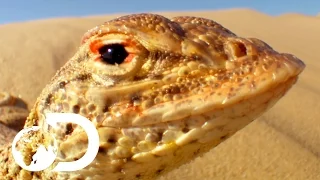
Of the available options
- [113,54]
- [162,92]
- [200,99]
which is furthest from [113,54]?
[200,99]

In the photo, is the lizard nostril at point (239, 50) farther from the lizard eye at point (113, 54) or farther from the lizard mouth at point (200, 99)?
the lizard eye at point (113, 54)

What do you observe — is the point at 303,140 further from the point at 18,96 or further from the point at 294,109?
the point at 18,96

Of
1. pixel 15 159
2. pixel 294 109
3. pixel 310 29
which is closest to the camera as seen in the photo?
pixel 15 159

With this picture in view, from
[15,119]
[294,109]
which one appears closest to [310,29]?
[294,109]

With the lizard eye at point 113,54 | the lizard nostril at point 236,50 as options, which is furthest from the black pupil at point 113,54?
the lizard nostril at point 236,50

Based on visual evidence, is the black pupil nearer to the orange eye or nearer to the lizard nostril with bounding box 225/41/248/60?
the orange eye

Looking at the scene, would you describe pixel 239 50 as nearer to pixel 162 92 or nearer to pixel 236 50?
pixel 236 50

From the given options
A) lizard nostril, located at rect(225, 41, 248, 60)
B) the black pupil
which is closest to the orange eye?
the black pupil

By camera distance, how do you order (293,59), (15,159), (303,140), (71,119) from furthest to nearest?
(303,140), (15,159), (71,119), (293,59)
